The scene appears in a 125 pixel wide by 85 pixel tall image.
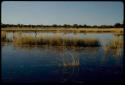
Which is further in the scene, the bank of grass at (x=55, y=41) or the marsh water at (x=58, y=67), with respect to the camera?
the bank of grass at (x=55, y=41)

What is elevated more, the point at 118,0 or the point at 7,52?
the point at 118,0

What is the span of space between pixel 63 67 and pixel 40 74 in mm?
676

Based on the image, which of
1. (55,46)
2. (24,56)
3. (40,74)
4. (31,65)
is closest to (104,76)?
(40,74)

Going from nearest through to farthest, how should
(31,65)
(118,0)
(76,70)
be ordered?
(118,0) < (76,70) < (31,65)

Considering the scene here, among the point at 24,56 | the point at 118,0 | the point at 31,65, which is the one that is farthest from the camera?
the point at 24,56

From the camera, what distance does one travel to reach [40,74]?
489cm

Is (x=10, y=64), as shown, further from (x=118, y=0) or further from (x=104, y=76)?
(x=118, y=0)

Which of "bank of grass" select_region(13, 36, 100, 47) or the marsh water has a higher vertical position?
"bank of grass" select_region(13, 36, 100, 47)

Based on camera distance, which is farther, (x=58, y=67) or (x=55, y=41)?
(x=55, y=41)

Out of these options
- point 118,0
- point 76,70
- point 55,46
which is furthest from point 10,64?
point 118,0

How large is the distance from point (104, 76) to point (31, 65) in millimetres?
1624

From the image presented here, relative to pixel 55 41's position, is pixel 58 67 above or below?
below

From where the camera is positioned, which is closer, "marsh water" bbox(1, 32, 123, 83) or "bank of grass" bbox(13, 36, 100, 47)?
"marsh water" bbox(1, 32, 123, 83)

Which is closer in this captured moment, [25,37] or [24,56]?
[24,56]
